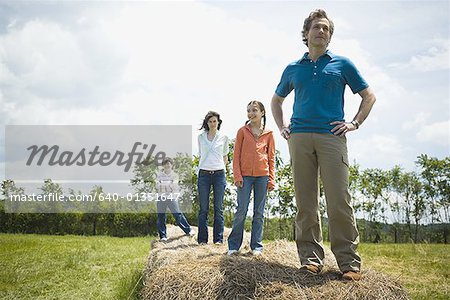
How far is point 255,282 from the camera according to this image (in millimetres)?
3160

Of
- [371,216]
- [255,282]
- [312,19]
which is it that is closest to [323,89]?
[312,19]

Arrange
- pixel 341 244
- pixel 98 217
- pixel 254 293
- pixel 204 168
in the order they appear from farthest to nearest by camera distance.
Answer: pixel 98 217, pixel 204 168, pixel 341 244, pixel 254 293

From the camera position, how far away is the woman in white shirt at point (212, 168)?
5398 millimetres

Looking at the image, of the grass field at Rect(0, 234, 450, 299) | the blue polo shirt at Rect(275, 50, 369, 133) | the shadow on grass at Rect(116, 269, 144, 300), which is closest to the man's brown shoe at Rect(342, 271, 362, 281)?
the grass field at Rect(0, 234, 450, 299)

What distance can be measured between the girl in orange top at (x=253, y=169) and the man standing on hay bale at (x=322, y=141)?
1078 mm

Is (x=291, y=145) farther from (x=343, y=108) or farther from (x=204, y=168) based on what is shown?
(x=204, y=168)

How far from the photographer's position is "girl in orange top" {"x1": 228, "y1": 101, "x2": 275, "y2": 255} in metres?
4.50

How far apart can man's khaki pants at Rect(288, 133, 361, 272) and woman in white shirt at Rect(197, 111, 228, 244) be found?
208 cm

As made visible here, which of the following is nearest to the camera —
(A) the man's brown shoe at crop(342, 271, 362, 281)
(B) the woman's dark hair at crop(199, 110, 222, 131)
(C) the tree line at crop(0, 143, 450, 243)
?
(A) the man's brown shoe at crop(342, 271, 362, 281)

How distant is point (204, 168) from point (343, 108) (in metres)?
2.43

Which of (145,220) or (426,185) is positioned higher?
(426,185)

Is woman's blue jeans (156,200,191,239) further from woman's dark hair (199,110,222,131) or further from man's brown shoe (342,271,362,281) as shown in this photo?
man's brown shoe (342,271,362,281)

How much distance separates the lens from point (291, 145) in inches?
134

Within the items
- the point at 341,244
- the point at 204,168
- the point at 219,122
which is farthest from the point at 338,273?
the point at 219,122
